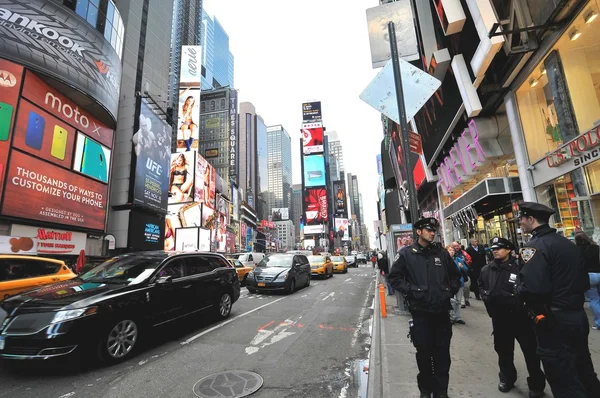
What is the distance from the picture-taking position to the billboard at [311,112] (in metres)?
99.6

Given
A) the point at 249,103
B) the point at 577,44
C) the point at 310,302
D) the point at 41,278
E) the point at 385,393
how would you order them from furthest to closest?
the point at 249,103 < the point at 310,302 < the point at 577,44 < the point at 41,278 < the point at 385,393

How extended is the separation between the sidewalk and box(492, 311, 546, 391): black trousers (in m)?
0.19

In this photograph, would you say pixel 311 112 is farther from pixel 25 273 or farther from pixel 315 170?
pixel 25 273

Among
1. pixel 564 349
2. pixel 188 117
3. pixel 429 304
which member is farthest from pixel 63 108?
pixel 188 117

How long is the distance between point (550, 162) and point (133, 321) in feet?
35.2

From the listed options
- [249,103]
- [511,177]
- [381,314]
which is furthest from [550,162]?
[249,103]

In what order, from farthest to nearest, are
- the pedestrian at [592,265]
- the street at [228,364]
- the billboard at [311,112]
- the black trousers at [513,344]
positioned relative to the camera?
the billboard at [311,112] → the pedestrian at [592,265] → the street at [228,364] → the black trousers at [513,344]

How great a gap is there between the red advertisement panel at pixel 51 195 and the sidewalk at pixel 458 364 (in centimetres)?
1845

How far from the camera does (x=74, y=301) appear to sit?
14.4 ft

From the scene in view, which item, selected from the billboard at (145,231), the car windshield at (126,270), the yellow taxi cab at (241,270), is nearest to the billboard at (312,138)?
the billboard at (145,231)

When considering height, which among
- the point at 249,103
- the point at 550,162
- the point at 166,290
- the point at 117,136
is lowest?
the point at 166,290

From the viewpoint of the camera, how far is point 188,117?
2110 inches

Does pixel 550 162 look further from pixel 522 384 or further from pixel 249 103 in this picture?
pixel 249 103

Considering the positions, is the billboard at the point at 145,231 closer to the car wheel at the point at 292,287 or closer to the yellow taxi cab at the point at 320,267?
the yellow taxi cab at the point at 320,267
